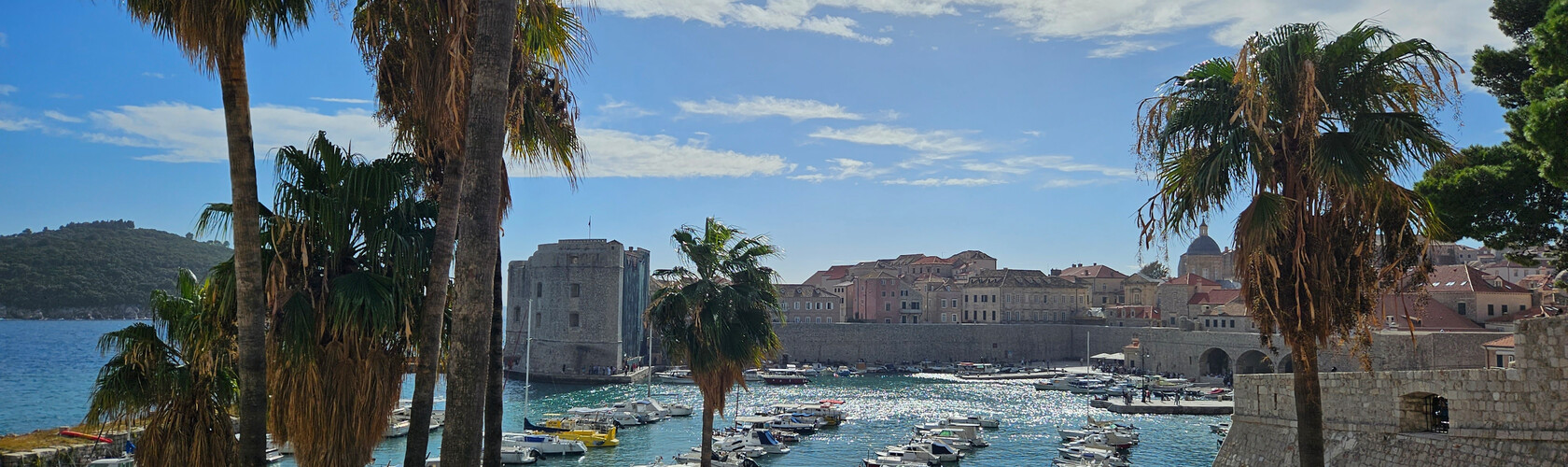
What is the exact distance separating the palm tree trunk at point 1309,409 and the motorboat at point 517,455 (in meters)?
30.9

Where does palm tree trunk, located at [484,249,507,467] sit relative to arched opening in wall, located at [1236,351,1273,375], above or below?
above

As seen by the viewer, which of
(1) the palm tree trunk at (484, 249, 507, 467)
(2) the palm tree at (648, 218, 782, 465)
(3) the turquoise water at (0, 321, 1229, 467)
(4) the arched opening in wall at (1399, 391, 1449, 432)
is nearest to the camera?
(1) the palm tree trunk at (484, 249, 507, 467)

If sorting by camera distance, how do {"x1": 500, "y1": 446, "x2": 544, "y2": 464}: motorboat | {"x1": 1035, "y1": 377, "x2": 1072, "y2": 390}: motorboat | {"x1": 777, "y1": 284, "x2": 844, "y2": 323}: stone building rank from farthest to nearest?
{"x1": 777, "y1": 284, "x2": 844, "y2": 323}: stone building < {"x1": 1035, "y1": 377, "x2": 1072, "y2": 390}: motorboat < {"x1": 500, "y1": 446, "x2": 544, "y2": 464}: motorboat

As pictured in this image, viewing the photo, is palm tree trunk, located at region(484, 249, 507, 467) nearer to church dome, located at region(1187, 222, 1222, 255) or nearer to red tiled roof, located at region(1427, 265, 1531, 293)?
red tiled roof, located at region(1427, 265, 1531, 293)

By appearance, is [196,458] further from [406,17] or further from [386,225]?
[406,17]

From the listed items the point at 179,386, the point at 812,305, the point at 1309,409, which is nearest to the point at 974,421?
the point at 1309,409

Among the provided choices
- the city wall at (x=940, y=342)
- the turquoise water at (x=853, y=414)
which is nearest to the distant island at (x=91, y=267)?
the turquoise water at (x=853, y=414)

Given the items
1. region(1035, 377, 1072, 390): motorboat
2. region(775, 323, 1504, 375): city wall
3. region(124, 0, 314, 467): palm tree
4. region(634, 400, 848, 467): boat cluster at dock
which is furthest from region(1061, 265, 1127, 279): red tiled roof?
region(124, 0, 314, 467): palm tree

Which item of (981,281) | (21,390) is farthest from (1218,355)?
(21,390)

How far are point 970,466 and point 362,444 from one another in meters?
31.2

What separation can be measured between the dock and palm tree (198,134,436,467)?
51679 millimetres

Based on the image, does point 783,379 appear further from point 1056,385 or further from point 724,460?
point 724,460

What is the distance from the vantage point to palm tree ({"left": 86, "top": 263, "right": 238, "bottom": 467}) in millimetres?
8406

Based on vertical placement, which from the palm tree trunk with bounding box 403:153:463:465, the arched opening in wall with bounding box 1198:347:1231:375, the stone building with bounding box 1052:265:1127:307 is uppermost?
the stone building with bounding box 1052:265:1127:307
